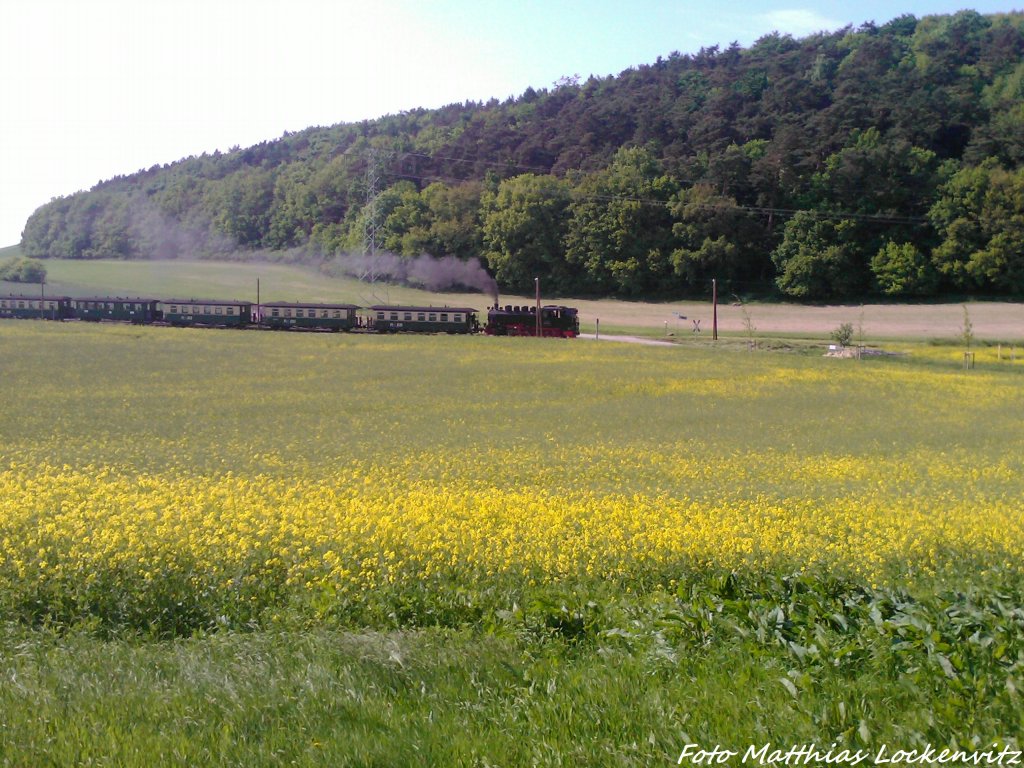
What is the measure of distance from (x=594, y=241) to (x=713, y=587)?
3375 inches

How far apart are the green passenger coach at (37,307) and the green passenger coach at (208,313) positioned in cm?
856

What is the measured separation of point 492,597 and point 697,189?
88825mm

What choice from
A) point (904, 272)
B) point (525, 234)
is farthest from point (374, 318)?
point (904, 272)

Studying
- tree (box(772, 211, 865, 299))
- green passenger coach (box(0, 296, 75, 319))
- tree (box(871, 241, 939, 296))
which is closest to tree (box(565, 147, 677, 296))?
tree (box(772, 211, 865, 299))

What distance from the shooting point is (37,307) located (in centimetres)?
7081

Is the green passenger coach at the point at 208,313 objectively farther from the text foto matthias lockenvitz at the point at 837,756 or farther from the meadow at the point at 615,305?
the text foto matthias lockenvitz at the point at 837,756

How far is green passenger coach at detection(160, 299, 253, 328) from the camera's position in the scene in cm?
6594

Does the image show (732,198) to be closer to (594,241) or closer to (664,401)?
(594,241)

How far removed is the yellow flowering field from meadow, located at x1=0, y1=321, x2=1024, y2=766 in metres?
0.06

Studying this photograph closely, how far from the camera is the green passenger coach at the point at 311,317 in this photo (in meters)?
63.8

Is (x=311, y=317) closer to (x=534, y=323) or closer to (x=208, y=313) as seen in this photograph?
(x=208, y=313)

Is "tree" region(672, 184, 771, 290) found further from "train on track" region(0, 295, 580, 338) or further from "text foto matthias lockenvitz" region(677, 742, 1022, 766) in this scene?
"text foto matthias lockenvitz" region(677, 742, 1022, 766)

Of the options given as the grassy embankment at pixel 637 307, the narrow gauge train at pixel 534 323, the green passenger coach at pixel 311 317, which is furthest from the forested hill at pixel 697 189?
the narrow gauge train at pixel 534 323

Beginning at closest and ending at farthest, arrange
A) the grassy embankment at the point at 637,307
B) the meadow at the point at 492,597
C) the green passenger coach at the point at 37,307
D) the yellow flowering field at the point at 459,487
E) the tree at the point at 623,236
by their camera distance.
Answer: the meadow at the point at 492,597 → the yellow flowering field at the point at 459,487 → the grassy embankment at the point at 637,307 → the green passenger coach at the point at 37,307 → the tree at the point at 623,236
